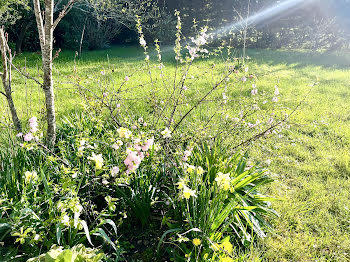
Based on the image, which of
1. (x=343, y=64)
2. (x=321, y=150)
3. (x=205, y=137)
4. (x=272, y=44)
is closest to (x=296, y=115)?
(x=321, y=150)

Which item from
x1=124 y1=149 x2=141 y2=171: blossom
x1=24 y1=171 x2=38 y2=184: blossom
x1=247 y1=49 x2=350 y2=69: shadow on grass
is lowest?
x1=24 y1=171 x2=38 y2=184: blossom

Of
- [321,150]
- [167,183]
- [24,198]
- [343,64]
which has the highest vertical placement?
[343,64]

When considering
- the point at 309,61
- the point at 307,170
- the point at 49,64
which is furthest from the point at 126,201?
the point at 309,61

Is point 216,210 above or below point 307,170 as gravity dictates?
above

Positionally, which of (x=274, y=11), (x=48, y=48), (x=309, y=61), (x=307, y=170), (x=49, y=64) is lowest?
(x=307, y=170)

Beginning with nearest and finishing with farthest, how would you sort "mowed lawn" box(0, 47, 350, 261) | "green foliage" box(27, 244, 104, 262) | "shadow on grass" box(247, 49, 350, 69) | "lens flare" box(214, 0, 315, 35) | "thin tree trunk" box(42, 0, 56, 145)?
1. "green foliage" box(27, 244, 104, 262)
2. "thin tree trunk" box(42, 0, 56, 145)
3. "mowed lawn" box(0, 47, 350, 261)
4. "shadow on grass" box(247, 49, 350, 69)
5. "lens flare" box(214, 0, 315, 35)

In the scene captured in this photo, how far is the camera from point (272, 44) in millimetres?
12383

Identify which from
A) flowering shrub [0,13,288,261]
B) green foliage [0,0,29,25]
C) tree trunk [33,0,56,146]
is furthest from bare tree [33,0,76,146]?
green foliage [0,0,29,25]

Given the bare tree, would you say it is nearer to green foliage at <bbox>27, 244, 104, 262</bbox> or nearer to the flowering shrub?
the flowering shrub

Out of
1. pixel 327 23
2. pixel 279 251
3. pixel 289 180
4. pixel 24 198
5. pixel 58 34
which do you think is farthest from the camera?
pixel 327 23

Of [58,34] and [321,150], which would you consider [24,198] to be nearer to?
[321,150]

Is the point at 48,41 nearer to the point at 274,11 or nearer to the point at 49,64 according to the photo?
the point at 49,64

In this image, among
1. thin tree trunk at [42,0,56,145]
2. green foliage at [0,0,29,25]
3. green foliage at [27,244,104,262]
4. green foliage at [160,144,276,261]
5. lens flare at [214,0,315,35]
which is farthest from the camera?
lens flare at [214,0,315,35]

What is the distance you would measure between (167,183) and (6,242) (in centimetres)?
111
